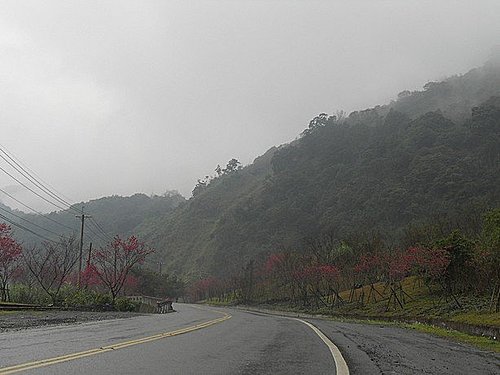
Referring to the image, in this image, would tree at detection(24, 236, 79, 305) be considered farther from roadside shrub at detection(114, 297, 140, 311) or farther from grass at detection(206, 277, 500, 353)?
grass at detection(206, 277, 500, 353)

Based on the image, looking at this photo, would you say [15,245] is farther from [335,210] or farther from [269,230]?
[269,230]

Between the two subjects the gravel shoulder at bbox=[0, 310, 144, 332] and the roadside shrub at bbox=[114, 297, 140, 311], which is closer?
the gravel shoulder at bbox=[0, 310, 144, 332]

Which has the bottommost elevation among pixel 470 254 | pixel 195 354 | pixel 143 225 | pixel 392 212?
pixel 195 354

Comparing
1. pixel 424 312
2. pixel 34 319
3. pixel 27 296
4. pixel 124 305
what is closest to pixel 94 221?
pixel 27 296

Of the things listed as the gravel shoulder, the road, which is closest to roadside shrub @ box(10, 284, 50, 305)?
the gravel shoulder

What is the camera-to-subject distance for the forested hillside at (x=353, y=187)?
8950 centimetres

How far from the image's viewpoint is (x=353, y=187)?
110 m

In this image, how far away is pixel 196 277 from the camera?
474 ft

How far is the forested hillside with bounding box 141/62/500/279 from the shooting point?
89500mm

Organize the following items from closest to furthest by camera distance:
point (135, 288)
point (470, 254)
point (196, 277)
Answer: point (470, 254) → point (135, 288) → point (196, 277)

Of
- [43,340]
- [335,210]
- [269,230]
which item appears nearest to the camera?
[43,340]

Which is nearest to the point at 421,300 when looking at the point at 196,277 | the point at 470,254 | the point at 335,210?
the point at 470,254

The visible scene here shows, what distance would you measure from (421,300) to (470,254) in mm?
7122

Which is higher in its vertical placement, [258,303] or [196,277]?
[196,277]
